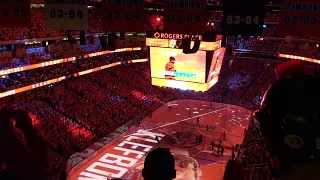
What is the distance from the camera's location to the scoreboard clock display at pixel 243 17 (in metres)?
7.38

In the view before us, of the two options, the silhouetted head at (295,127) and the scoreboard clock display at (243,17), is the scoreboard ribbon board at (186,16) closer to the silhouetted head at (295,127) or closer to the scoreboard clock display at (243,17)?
the scoreboard clock display at (243,17)

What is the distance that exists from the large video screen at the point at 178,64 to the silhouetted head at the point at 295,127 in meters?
14.9

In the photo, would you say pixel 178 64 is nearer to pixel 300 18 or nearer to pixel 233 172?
pixel 300 18

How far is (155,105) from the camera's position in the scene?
24.5m

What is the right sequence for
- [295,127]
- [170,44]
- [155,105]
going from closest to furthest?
[295,127] → [170,44] → [155,105]

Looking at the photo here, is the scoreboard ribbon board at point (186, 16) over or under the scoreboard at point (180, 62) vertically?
over

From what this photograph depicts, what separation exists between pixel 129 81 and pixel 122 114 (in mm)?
7329

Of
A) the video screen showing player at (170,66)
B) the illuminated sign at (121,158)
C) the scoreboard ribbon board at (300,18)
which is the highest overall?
the scoreboard ribbon board at (300,18)

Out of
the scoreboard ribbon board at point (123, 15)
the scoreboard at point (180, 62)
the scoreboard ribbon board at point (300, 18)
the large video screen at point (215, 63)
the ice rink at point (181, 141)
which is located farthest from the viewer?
the large video screen at point (215, 63)

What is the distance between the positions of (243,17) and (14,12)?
19.1ft

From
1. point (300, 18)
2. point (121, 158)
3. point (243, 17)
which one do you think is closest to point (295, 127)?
point (243, 17)

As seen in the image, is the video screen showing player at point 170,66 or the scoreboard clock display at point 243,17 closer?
the scoreboard clock display at point 243,17

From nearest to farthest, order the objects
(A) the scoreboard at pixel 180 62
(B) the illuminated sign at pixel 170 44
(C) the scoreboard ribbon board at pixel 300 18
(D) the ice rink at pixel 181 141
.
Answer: (C) the scoreboard ribbon board at pixel 300 18 → (D) the ice rink at pixel 181 141 → (B) the illuminated sign at pixel 170 44 → (A) the scoreboard at pixel 180 62

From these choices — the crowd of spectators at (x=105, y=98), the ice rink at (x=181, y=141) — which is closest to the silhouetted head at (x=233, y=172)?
the ice rink at (x=181, y=141)
